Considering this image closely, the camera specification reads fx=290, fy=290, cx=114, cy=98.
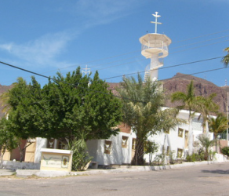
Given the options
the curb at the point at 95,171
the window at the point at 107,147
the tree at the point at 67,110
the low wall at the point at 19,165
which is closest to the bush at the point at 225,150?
the curb at the point at 95,171

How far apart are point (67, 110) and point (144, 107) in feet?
20.1

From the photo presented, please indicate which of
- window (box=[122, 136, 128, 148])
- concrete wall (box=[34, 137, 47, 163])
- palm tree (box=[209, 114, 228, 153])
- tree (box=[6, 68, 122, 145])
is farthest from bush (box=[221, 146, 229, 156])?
concrete wall (box=[34, 137, 47, 163])

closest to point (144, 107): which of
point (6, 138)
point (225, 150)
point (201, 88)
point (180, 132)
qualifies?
point (6, 138)

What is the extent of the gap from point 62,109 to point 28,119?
7.92ft

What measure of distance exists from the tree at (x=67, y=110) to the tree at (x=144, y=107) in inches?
88.9

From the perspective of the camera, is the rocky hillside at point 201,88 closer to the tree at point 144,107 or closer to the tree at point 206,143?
the tree at point 206,143

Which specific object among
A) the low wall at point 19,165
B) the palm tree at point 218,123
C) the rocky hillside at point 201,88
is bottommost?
the low wall at point 19,165

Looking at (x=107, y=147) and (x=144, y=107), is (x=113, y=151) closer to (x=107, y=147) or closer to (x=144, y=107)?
(x=107, y=147)

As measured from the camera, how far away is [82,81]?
20.5 meters

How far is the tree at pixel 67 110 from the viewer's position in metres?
19.2

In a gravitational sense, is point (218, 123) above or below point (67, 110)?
above

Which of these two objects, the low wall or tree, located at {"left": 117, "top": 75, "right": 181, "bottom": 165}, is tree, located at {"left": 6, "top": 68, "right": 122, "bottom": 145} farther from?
the low wall

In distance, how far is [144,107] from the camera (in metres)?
22.4

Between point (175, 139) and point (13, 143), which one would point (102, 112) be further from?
point (175, 139)
